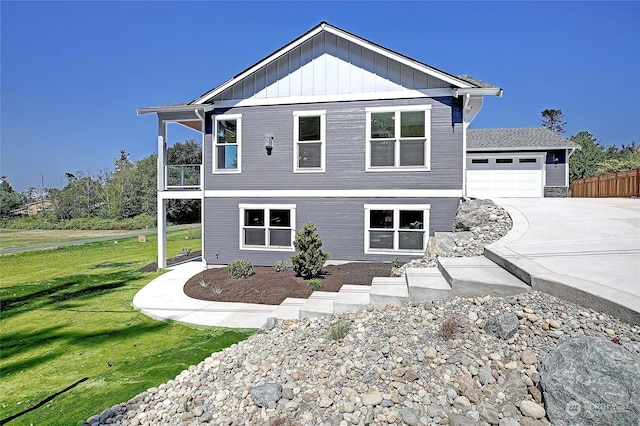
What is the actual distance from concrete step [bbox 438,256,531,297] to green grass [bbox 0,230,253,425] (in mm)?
3438

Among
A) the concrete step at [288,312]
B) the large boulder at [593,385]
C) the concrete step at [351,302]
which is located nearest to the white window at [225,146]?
the concrete step at [288,312]

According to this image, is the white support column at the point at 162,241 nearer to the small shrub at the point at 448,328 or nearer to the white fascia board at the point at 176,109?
the white fascia board at the point at 176,109

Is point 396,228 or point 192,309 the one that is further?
point 396,228

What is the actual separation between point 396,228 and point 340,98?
14.7 ft

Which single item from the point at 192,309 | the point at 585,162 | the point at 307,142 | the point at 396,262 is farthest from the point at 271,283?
the point at 585,162

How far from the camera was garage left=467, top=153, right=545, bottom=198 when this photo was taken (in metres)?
14.9

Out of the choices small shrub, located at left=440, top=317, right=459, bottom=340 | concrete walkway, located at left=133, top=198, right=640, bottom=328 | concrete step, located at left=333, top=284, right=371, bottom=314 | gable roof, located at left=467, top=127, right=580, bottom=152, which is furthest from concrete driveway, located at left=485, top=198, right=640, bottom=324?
gable roof, located at left=467, top=127, right=580, bottom=152

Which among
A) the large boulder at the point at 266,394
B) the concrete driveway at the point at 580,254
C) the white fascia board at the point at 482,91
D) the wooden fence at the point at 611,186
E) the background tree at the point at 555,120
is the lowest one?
the large boulder at the point at 266,394

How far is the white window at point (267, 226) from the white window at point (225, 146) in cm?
149

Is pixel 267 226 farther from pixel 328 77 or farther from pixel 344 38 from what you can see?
pixel 344 38

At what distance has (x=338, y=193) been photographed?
10.2m

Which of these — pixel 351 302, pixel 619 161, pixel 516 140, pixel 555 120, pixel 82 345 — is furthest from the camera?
pixel 555 120

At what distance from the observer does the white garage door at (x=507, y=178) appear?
14.8 m

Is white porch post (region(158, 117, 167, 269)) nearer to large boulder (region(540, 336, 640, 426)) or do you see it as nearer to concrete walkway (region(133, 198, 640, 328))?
concrete walkway (region(133, 198, 640, 328))
